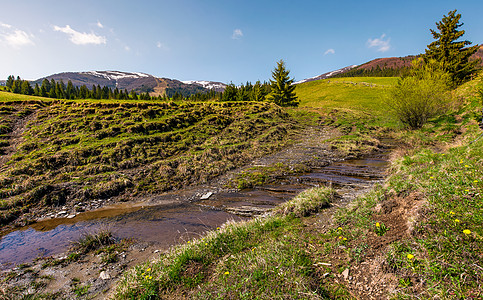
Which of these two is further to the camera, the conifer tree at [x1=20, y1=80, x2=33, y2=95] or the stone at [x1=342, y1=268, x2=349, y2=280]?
Answer: the conifer tree at [x1=20, y1=80, x2=33, y2=95]

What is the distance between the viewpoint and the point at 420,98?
20844 millimetres

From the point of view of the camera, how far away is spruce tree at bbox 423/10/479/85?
28125mm

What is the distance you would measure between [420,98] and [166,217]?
90.1 ft

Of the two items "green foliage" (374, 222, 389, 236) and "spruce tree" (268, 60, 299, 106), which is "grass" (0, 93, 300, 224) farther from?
"spruce tree" (268, 60, 299, 106)

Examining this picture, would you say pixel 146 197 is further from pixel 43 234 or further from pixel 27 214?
pixel 27 214

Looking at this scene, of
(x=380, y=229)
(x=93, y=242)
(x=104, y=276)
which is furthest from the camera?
(x=93, y=242)

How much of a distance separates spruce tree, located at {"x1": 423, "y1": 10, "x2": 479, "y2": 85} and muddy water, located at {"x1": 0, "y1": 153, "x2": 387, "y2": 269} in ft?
97.7

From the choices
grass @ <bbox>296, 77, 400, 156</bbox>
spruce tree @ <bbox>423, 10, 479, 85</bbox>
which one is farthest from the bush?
spruce tree @ <bbox>423, 10, 479, 85</bbox>

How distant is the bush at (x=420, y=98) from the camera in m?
20.3

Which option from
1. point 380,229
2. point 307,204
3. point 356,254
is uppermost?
point 380,229

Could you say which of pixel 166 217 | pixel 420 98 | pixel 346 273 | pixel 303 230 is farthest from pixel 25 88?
pixel 420 98

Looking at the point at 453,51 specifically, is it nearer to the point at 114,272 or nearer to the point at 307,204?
the point at 307,204

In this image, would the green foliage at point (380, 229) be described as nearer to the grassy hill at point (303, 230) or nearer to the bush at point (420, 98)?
the grassy hill at point (303, 230)

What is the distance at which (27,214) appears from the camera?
1016 centimetres
